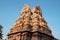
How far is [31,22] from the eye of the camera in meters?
26.1

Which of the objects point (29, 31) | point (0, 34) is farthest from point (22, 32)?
point (0, 34)

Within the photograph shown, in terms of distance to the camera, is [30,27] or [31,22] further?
[31,22]

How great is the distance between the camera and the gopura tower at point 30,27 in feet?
81.8

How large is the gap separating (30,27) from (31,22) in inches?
36.1

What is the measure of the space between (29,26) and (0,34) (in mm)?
14626

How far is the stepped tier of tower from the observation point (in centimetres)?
2527

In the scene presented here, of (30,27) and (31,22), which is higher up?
(31,22)

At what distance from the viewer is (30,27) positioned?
25.5m

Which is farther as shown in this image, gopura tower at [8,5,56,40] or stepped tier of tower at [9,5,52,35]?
stepped tier of tower at [9,5,52,35]

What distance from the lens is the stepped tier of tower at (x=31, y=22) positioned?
25.3 m

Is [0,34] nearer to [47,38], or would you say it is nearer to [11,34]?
[11,34]

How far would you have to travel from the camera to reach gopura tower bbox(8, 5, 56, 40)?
2492cm

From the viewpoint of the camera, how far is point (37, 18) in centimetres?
2631

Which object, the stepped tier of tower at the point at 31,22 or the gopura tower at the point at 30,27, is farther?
Result: the stepped tier of tower at the point at 31,22
